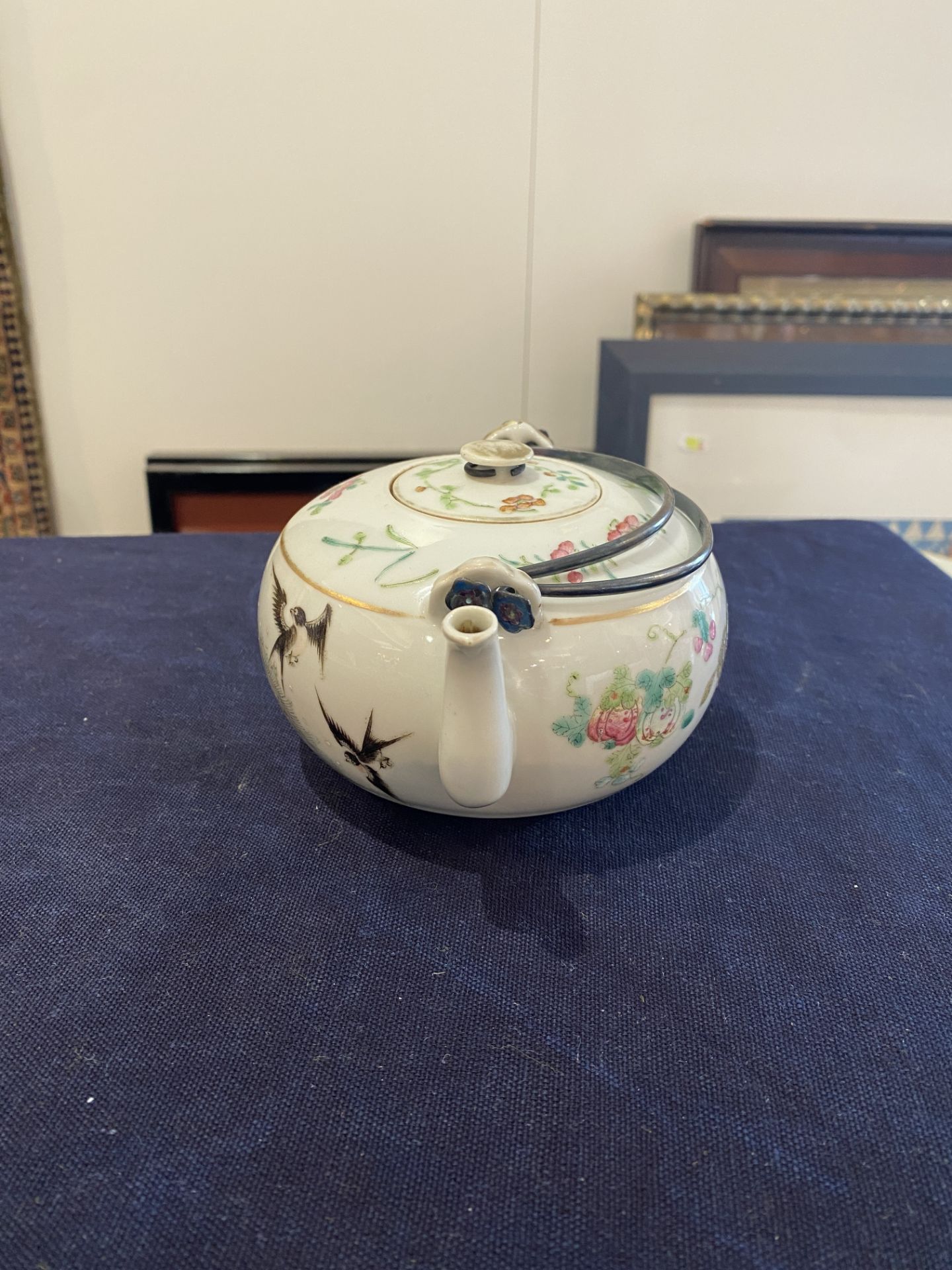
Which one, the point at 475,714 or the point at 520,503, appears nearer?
the point at 475,714

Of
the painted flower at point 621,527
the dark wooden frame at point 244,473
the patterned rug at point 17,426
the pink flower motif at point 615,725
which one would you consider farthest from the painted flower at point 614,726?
the patterned rug at point 17,426

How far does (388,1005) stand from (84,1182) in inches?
6.0

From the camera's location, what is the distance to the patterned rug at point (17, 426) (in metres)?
1.61

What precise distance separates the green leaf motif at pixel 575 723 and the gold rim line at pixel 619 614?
0.04 meters

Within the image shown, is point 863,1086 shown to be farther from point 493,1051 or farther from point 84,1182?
point 84,1182

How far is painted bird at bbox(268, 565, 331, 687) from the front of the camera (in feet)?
1.72

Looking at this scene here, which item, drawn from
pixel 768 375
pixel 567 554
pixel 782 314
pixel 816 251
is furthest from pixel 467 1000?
pixel 816 251

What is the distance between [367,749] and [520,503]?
0.18m

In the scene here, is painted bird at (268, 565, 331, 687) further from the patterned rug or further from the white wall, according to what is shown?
the patterned rug

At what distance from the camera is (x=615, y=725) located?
51 cm

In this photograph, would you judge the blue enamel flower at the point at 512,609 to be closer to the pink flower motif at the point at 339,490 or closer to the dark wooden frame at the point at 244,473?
the pink flower motif at the point at 339,490

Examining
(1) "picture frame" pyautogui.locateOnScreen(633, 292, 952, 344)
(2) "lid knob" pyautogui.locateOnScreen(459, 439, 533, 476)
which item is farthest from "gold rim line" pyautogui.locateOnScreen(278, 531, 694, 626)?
(1) "picture frame" pyautogui.locateOnScreen(633, 292, 952, 344)

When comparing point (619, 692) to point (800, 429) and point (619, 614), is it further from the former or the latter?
point (800, 429)

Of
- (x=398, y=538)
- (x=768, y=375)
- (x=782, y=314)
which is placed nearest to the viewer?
(x=398, y=538)
